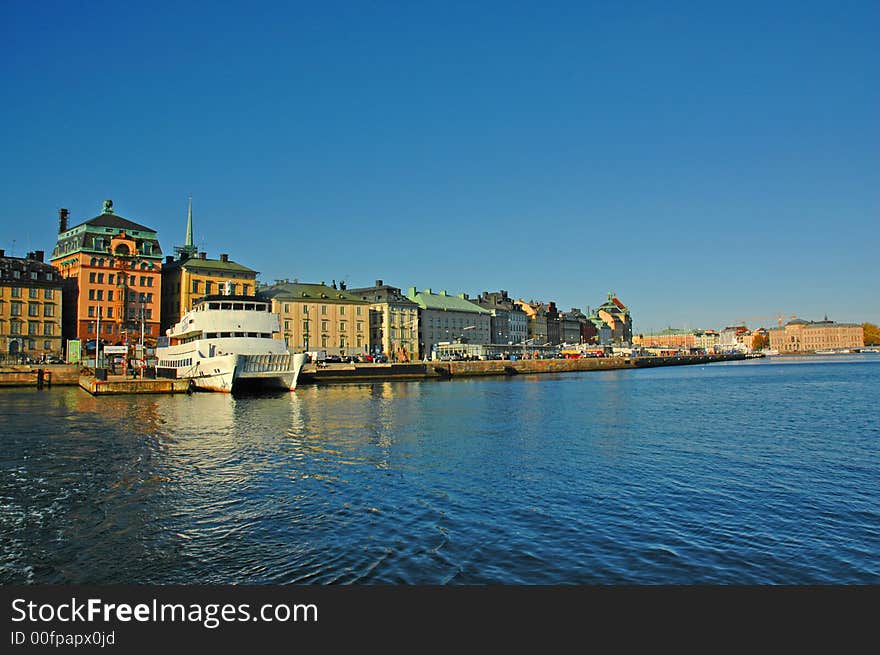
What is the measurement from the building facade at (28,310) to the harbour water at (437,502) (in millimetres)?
63685

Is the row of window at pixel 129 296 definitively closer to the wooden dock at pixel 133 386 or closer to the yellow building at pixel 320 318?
the yellow building at pixel 320 318

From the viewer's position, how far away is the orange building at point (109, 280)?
335 ft

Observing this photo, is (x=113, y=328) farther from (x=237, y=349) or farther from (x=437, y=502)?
(x=437, y=502)

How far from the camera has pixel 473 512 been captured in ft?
59.2

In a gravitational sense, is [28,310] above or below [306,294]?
below

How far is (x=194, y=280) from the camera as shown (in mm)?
115375

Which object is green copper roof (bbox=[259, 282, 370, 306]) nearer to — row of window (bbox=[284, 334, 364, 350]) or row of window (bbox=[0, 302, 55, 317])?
row of window (bbox=[284, 334, 364, 350])

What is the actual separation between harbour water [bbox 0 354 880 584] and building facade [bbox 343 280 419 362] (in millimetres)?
102806

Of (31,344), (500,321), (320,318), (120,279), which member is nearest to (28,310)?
(31,344)

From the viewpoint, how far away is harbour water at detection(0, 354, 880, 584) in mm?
13492

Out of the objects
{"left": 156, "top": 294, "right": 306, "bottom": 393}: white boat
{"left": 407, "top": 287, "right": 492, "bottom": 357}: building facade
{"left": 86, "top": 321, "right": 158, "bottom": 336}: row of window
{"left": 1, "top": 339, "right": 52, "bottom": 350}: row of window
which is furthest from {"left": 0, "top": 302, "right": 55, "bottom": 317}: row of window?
{"left": 407, "top": 287, "right": 492, "bottom": 357}: building facade

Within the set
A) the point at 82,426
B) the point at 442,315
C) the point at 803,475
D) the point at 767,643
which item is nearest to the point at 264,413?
the point at 82,426

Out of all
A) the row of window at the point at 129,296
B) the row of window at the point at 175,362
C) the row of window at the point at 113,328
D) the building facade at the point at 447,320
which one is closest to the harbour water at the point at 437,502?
the row of window at the point at 175,362

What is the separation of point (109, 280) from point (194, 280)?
47.1 ft
